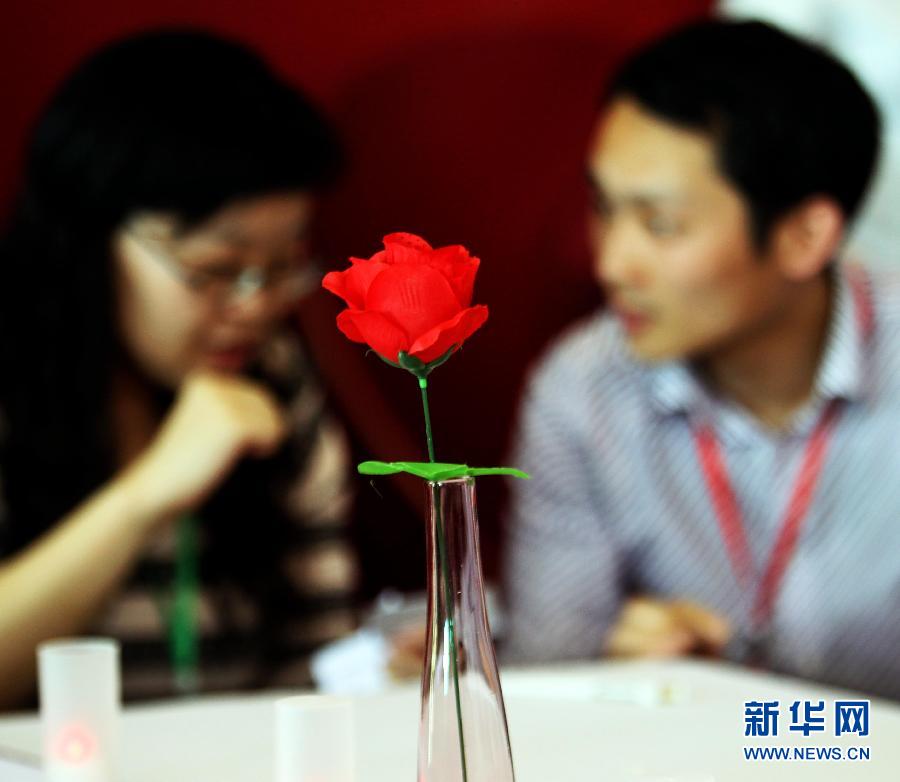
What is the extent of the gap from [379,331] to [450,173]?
1482 millimetres

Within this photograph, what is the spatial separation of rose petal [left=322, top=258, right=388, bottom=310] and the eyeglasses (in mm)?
883

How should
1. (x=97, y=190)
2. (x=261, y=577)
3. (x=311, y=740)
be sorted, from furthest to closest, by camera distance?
(x=261, y=577)
(x=97, y=190)
(x=311, y=740)

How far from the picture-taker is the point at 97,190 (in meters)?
1.42

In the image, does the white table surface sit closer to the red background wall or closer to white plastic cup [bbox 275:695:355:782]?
white plastic cup [bbox 275:695:355:782]

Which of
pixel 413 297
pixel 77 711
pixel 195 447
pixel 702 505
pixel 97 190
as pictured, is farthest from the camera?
pixel 702 505

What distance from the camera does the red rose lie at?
55 centimetres

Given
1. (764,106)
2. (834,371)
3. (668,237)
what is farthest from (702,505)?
(764,106)

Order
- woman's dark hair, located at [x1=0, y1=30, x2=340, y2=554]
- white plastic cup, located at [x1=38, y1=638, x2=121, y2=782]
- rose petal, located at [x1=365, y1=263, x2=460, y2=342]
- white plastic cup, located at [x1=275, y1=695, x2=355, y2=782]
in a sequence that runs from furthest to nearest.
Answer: woman's dark hair, located at [x1=0, y1=30, x2=340, y2=554]
white plastic cup, located at [x1=38, y1=638, x2=121, y2=782]
white plastic cup, located at [x1=275, y1=695, x2=355, y2=782]
rose petal, located at [x1=365, y1=263, x2=460, y2=342]

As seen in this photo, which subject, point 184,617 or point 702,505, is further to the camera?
point 702,505

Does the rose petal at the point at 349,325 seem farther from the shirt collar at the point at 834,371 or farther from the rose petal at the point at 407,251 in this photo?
the shirt collar at the point at 834,371

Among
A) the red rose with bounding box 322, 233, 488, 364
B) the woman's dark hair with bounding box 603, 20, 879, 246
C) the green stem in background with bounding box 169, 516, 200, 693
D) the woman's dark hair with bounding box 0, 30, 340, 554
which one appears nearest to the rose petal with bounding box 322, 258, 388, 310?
the red rose with bounding box 322, 233, 488, 364

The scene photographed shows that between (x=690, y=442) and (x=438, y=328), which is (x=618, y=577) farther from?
(x=438, y=328)

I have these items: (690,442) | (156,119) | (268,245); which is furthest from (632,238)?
(156,119)

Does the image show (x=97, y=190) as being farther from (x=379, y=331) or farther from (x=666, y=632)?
(x=379, y=331)
